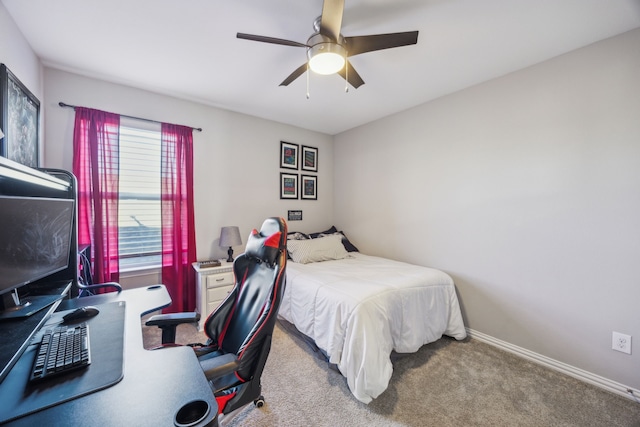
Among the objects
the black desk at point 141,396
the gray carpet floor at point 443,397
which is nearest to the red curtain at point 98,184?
the gray carpet floor at point 443,397

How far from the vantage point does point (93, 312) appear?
1.34 meters

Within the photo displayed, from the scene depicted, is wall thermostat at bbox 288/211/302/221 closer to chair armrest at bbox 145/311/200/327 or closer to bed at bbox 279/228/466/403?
bed at bbox 279/228/466/403

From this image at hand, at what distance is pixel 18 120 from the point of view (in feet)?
5.62

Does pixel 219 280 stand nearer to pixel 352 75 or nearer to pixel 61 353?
pixel 61 353

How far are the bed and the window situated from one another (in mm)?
1534

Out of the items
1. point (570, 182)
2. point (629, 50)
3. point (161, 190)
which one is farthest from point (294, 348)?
point (629, 50)

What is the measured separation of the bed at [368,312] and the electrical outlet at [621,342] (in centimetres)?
99

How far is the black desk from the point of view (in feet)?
2.22

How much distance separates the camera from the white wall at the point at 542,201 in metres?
1.80

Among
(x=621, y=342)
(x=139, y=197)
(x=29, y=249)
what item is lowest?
(x=621, y=342)

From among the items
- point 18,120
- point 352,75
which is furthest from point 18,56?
point 352,75

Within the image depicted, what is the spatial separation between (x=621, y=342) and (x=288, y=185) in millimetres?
3480

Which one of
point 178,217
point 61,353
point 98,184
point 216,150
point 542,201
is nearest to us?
point 61,353

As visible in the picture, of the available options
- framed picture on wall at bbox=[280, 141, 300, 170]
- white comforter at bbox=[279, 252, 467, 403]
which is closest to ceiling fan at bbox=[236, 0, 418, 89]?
white comforter at bbox=[279, 252, 467, 403]
